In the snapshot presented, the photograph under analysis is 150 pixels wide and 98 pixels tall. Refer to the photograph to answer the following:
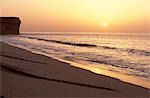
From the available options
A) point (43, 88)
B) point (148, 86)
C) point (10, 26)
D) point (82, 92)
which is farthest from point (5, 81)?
point (10, 26)

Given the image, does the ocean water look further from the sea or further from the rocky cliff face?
the rocky cliff face

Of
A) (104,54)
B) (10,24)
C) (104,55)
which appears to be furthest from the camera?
(10,24)

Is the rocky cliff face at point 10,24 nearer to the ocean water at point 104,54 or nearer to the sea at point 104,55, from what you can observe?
the ocean water at point 104,54

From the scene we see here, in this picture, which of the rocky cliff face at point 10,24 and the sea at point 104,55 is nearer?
the sea at point 104,55

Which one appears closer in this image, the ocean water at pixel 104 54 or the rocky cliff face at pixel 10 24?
the ocean water at pixel 104 54

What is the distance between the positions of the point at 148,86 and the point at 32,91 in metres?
5.27

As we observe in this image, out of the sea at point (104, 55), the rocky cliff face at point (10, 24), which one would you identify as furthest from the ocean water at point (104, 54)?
the rocky cliff face at point (10, 24)

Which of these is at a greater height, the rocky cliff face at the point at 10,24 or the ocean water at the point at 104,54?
the rocky cliff face at the point at 10,24

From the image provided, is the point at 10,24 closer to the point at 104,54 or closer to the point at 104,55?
the point at 104,54

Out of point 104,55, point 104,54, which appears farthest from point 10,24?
point 104,55

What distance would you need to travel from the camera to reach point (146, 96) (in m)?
7.95

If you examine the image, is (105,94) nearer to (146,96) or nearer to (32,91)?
(146,96)

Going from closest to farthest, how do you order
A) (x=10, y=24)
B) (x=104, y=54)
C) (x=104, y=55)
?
(x=104, y=55), (x=104, y=54), (x=10, y=24)

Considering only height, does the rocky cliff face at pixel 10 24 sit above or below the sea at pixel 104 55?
above
